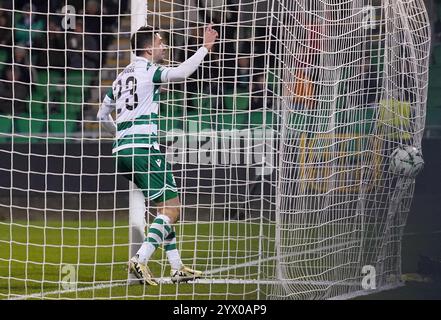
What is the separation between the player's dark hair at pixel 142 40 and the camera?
9016 millimetres

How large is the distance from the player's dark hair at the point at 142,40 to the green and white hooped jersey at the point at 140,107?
65mm

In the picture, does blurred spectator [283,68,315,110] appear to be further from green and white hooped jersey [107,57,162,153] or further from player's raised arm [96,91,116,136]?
player's raised arm [96,91,116,136]

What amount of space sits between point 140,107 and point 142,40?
0.53 meters

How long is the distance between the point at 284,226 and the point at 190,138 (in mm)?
4621

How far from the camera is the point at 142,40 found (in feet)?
29.7

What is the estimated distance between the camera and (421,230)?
12.4 metres

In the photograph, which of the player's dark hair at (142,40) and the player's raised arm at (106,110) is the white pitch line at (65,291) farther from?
the player's dark hair at (142,40)

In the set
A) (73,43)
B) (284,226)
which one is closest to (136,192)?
(284,226)

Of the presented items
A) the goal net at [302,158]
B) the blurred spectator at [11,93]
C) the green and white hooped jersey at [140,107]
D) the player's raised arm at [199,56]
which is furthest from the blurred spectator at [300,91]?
the blurred spectator at [11,93]

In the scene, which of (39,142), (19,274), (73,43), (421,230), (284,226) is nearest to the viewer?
(284,226)

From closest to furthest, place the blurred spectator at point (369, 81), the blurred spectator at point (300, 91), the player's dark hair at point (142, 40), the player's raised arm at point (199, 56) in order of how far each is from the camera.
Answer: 1. the blurred spectator at point (300, 91)
2. the player's raised arm at point (199, 56)
3. the player's dark hair at point (142, 40)
4. the blurred spectator at point (369, 81)

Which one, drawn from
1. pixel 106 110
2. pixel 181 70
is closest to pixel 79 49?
pixel 106 110

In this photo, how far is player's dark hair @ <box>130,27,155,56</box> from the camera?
9016 millimetres
